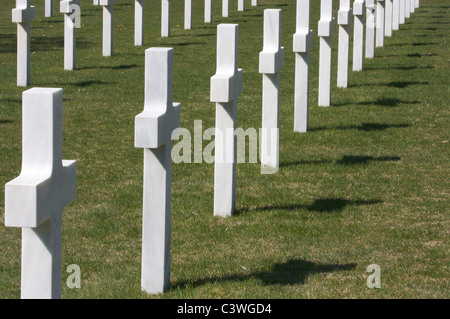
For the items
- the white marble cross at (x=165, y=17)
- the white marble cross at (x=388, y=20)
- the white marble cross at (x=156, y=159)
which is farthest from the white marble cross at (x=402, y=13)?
the white marble cross at (x=156, y=159)

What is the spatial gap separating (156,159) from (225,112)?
1.64m

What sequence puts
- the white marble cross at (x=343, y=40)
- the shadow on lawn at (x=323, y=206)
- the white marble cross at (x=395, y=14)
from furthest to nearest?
the white marble cross at (x=395, y=14)
the white marble cross at (x=343, y=40)
the shadow on lawn at (x=323, y=206)

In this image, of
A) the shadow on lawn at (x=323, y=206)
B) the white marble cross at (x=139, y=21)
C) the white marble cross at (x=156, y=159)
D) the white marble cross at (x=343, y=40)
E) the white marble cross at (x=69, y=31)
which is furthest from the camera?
the white marble cross at (x=139, y=21)

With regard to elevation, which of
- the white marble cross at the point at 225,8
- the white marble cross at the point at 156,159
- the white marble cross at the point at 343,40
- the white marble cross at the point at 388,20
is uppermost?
the white marble cross at the point at 225,8

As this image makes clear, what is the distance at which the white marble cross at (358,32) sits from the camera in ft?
43.8

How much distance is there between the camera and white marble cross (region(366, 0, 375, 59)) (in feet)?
47.7

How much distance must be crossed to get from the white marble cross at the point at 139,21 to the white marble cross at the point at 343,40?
17.4 ft

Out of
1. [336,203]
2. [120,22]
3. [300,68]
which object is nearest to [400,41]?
[120,22]

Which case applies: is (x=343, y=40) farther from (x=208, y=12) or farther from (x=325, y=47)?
(x=208, y=12)

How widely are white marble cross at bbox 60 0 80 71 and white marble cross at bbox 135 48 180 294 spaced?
30.6 feet

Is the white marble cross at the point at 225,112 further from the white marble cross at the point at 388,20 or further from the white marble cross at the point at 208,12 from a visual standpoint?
the white marble cross at the point at 208,12

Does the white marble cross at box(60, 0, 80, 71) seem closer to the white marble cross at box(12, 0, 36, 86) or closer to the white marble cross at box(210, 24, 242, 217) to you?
the white marble cross at box(12, 0, 36, 86)
